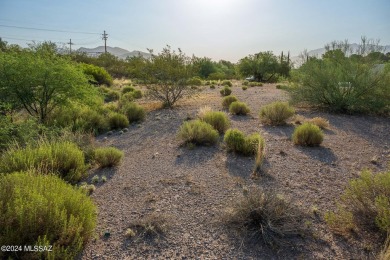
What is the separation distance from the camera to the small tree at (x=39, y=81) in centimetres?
827

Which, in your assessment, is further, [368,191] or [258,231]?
[368,191]

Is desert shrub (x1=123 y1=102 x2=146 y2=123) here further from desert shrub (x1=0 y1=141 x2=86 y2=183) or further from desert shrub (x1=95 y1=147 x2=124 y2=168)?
desert shrub (x1=0 y1=141 x2=86 y2=183)

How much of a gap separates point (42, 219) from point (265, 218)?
2718mm

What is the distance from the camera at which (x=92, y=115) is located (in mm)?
9711

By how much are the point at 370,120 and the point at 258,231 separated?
9314 mm

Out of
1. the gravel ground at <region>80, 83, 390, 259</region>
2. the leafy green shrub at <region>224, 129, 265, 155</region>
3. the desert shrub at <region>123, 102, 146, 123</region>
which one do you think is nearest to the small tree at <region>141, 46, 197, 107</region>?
the desert shrub at <region>123, 102, 146, 123</region>

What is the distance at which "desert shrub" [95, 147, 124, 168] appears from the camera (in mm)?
5975

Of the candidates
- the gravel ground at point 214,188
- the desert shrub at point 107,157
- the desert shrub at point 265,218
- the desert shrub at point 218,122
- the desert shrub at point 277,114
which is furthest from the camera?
the desert shrub at point 277,114

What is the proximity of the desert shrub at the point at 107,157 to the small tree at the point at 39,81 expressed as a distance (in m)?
3.91

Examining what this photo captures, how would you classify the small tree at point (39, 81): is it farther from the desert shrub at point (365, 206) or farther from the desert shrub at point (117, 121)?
the desert shrub at point (365, 206)

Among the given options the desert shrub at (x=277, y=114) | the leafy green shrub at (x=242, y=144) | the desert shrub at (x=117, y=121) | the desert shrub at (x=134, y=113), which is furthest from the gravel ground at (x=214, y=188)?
the desert shrub at (x=134, y=113)

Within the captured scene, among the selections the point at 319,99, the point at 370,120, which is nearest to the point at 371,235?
the point at 370,120

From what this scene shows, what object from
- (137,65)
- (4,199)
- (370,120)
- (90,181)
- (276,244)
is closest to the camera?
(4,199)

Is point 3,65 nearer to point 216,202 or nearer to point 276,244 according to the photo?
point 216,202
